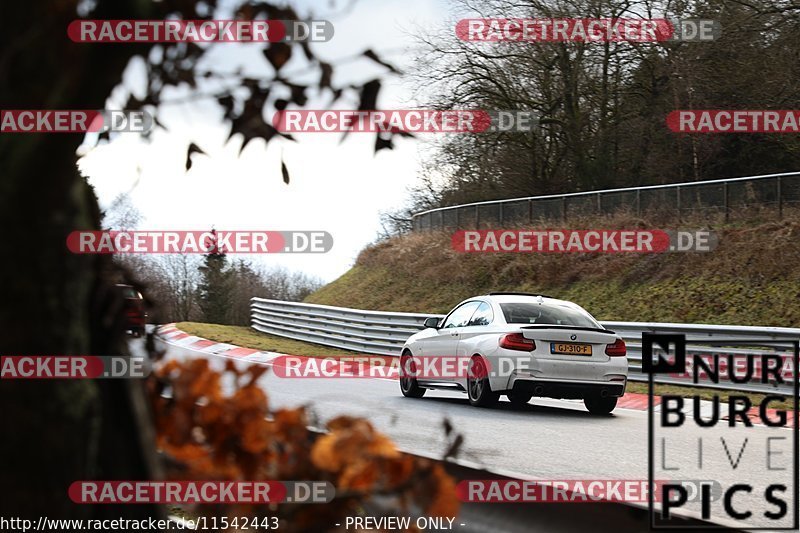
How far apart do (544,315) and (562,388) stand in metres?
1.31

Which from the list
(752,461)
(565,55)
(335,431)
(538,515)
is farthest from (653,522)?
(565,55)

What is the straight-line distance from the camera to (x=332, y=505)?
250 cm

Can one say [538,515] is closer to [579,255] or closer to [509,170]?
[579,255]

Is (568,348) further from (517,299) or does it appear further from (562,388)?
(517,299)

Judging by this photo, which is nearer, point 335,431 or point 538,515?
point 335,431

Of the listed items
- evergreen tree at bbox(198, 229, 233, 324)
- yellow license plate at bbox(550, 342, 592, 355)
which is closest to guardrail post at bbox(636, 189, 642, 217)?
yellow license plate at bbox(550, 342, 592, 355)

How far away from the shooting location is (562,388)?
1321 centimetres

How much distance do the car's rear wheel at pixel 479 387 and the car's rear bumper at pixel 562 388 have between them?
539mm

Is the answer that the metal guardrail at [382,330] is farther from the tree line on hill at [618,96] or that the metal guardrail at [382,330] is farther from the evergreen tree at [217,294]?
the evergreen tree at [217,294]

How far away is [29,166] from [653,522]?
217cm

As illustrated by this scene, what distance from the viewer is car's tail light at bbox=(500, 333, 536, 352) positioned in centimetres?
1323

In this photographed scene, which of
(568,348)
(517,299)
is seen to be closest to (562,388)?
(568,348)

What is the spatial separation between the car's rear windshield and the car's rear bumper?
917 millimetres

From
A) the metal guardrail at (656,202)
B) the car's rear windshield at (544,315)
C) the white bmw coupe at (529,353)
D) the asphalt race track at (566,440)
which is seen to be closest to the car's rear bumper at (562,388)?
the white bmw coupe at (529,353)
